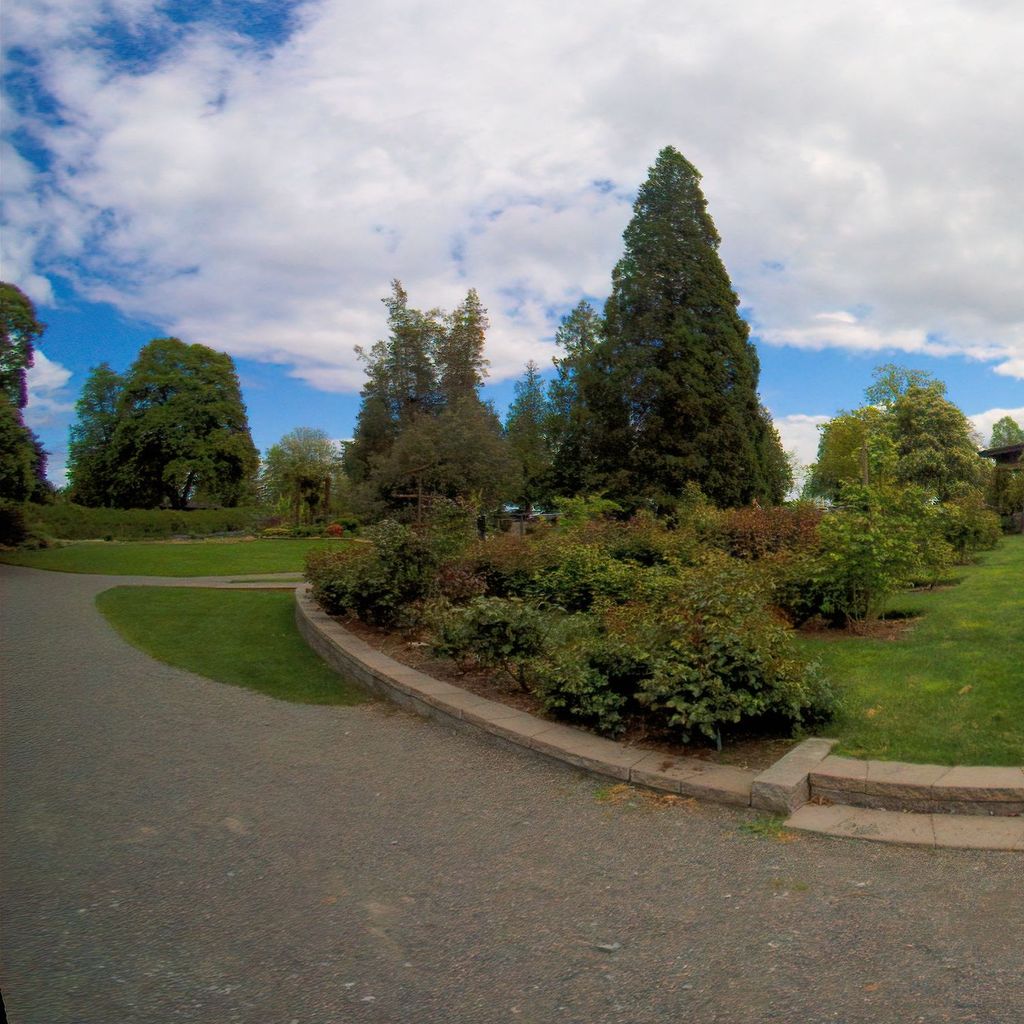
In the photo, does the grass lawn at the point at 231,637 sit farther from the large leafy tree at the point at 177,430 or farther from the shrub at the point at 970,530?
the large leafy tree at the point at 177,430

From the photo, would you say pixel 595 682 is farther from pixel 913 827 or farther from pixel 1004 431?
pixel 1004 431

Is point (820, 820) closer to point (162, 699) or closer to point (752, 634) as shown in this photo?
point (752, 634)

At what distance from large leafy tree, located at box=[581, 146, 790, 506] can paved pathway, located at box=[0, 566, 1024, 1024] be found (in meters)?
26.4

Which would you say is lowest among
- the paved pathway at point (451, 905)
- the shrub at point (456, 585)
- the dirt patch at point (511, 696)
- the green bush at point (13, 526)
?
the paved pathway at point (451, 905)

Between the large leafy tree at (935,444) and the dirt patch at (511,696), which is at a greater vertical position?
the large leafy tree at (935,444)

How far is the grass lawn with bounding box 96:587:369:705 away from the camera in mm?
7363

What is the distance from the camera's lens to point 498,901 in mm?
3137

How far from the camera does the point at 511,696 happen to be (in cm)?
620

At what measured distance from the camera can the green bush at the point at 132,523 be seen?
34188 mm

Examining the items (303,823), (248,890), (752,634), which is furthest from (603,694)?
(248,890)

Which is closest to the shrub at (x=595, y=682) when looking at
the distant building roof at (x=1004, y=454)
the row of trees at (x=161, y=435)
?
the row of trees at (x=161, y=435)

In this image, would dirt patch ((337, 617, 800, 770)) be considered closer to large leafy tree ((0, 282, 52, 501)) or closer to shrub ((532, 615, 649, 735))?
shrub ((532, 615, 649, 735))

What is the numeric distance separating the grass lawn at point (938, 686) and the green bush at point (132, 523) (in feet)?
105

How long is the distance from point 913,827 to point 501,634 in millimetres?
3397
